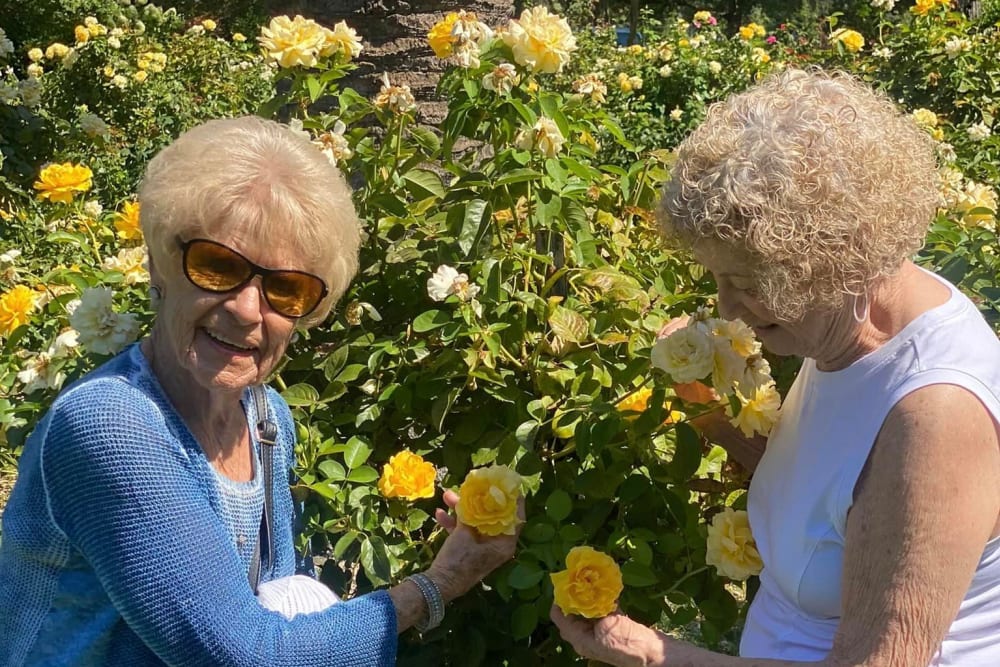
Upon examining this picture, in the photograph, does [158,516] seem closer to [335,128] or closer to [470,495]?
[470,495]

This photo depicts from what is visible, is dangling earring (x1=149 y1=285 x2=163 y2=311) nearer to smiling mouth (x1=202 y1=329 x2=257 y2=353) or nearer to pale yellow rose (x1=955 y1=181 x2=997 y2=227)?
smiling mouth (x1=202 y1=329 x2=257 y2=353)

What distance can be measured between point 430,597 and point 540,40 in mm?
965

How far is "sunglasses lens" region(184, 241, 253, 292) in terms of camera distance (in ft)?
4.56

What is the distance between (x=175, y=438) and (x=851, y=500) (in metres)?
0.91

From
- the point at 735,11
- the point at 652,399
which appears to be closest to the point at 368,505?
the point at 652,399

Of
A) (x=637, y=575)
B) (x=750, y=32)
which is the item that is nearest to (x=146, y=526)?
(x=637, y=575)

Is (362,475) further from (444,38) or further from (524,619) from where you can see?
(444,38)

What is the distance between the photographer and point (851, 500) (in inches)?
52.3

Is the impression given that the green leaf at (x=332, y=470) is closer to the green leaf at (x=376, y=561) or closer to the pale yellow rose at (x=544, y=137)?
the green leaf at (x=376, y=561)

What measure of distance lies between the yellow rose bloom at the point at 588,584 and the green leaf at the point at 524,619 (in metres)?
0.18

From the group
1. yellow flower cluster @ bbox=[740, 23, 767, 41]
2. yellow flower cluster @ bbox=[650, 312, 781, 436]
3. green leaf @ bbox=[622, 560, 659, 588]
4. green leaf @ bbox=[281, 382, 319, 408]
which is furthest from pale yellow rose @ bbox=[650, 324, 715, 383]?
yellow flower cluster @ bbox=[740, 23, 767, 41]

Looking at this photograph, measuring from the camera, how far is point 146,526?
1.31m

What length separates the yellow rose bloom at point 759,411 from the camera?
1.55 m

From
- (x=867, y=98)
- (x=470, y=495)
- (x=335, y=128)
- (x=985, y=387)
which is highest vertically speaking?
(x=867, y=98)
